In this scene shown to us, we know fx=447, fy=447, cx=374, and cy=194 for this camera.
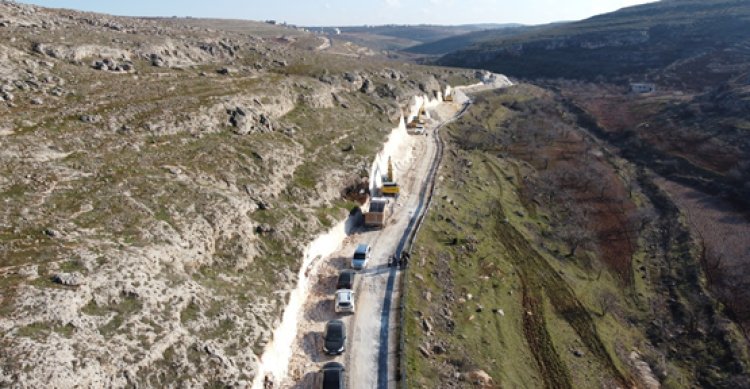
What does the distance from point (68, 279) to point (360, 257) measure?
2442cm

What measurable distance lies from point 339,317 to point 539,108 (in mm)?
131117

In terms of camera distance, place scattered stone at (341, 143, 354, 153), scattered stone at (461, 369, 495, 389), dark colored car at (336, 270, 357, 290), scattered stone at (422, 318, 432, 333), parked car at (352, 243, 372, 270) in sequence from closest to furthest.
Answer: scattered stone at (461, 369, 495, 389) < scattered stone at (422, 318, 432, 333) < dark colored car at (336, 270, 357, 290) < parked car at (352, 243, 372, 270) < scattered stone at (341, 143, 354, 153)

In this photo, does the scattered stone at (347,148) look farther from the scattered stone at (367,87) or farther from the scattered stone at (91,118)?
the scattered stone at (367,87)

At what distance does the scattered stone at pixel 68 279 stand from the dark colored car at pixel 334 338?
16.6m

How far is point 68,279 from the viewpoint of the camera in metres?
27.2

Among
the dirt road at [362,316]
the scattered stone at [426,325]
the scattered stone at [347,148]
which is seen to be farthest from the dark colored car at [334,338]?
the scattered stone at [347,148]

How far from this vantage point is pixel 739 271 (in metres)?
60.4

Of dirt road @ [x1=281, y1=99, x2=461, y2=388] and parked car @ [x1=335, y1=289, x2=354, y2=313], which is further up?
parked car @ [x1=335, y1=289, x2=354, y2=313]

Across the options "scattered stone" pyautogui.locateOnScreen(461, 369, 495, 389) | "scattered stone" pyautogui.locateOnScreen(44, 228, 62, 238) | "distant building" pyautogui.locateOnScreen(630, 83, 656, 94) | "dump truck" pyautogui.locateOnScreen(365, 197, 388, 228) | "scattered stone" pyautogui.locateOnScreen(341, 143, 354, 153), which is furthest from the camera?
"distant building" pyautogui.locateOnScreen(630, 83, 656, 94)

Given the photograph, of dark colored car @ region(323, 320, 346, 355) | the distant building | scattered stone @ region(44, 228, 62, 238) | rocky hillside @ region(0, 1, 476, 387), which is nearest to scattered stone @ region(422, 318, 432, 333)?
dark colored car @ region(323, 320, 346, 355)

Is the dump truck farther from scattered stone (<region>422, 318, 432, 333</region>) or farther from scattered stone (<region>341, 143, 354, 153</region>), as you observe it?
scattered stone (<region>422, 318, 432, 333</region>)

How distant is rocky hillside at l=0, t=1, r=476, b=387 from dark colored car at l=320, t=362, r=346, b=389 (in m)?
4.66

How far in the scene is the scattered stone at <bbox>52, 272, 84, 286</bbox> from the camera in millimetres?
26922

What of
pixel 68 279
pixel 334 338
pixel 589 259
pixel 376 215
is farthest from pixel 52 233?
pixel 589 259
